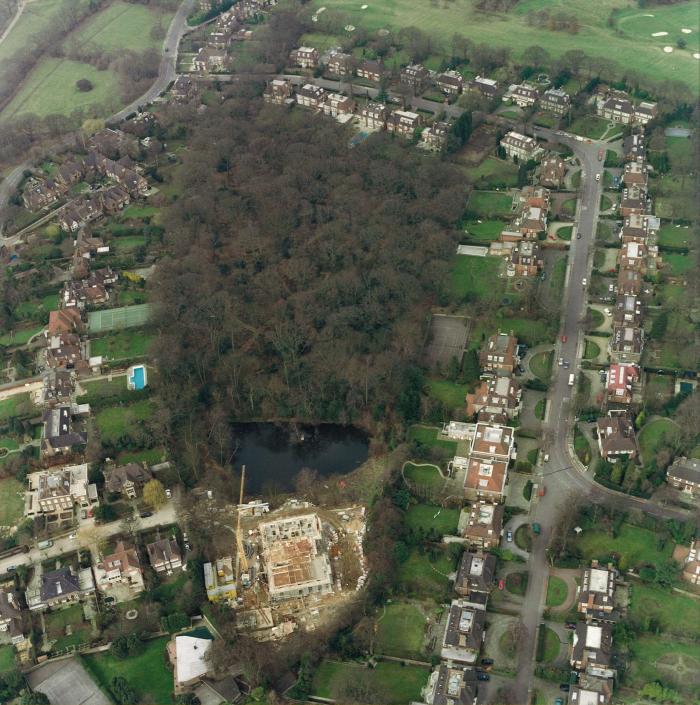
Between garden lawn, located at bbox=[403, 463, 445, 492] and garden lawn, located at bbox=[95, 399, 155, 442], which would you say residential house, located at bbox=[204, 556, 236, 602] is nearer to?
garden lawn, located at bbox=[403, 463, 445, 492]

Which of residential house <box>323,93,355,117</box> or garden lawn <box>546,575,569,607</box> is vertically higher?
residential house <box>323,93,355,117</box>

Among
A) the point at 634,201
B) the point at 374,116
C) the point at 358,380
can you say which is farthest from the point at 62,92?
the point at 634,201

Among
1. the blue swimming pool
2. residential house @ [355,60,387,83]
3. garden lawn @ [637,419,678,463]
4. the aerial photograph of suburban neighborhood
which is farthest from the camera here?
residential house @ [355,60,387,83]

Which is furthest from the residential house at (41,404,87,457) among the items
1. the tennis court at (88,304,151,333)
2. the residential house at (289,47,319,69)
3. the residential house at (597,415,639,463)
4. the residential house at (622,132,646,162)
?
the residential house at (289,47,319,69)

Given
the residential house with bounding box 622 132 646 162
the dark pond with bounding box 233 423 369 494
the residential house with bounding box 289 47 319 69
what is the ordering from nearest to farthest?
the dark pond with bounding box 233 423 369 494 → the residential house with bounding box 622 132 646 162 → the residential house with bounding box 289 47 319 69

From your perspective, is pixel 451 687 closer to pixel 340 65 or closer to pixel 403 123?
pixel 403 123

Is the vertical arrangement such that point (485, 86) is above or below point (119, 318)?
above

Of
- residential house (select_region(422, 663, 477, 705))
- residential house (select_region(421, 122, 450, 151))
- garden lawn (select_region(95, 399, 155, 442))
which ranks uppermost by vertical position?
residential house (select_region(421, 122, 450, 151))
